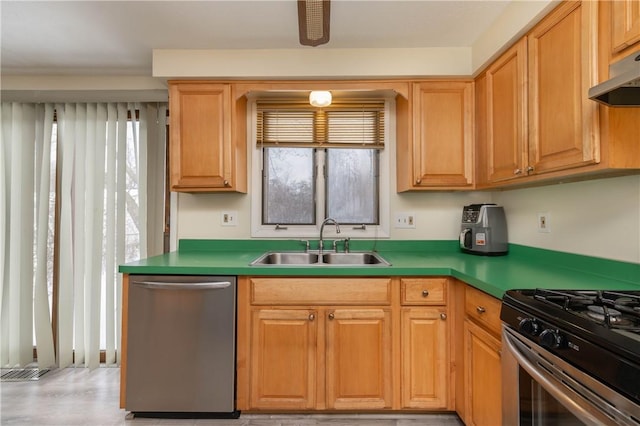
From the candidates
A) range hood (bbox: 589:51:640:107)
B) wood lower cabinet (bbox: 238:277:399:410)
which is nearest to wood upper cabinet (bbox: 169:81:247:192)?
wood lower cabinet (bbox: 238:277:399:410)

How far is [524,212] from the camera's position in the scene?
2041mm

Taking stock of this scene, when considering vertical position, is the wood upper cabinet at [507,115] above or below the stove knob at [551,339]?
above

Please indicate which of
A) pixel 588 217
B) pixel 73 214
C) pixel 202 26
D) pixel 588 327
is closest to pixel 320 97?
pixel 202 26

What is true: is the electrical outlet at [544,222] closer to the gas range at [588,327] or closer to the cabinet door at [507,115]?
the cabinet door at [507,115]

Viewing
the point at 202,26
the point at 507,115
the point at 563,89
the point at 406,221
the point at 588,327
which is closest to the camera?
the point at 588,327

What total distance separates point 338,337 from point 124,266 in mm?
1245

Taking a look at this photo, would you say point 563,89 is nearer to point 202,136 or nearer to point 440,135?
point 440,135

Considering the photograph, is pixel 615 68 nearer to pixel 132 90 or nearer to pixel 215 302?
pixel 215 302

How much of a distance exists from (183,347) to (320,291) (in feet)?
2.65

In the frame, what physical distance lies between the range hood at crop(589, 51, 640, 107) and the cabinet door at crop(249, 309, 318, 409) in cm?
153

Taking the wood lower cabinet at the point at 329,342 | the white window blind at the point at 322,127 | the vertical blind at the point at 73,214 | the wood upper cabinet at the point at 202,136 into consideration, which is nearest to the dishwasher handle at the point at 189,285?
the wood lower cabinet at the point at 329,342

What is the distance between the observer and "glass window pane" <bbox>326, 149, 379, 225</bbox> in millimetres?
2531

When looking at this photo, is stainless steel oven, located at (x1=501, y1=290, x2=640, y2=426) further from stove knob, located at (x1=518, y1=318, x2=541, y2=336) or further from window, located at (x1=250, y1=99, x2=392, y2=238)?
window, located at (x1=250, y1=99, x2=392, y2=238)

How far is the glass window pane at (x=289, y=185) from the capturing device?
2.54 meters
